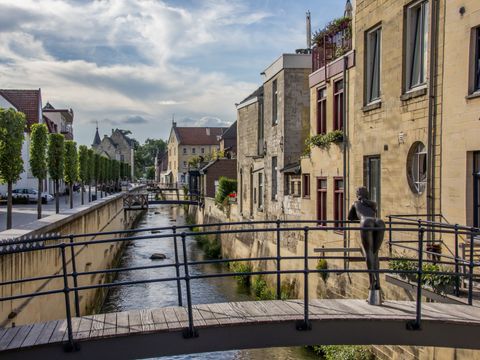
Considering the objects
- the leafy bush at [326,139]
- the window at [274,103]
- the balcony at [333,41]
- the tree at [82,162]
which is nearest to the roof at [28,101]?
the tree at [82,162]

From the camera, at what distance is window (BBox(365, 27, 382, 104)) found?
14.2 meters

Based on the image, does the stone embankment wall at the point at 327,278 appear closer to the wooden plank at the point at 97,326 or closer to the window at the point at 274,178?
the window at the point at 274,178

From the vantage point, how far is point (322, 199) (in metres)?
18.2

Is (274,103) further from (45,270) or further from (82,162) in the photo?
(82,162)

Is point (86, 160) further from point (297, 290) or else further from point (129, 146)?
point (129, 146)

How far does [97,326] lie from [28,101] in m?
44.0

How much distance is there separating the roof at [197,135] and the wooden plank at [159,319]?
9136 centimetres

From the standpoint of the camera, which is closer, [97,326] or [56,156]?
[97,326]

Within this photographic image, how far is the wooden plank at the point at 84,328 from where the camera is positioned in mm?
5871

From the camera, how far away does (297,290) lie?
19.2 metres

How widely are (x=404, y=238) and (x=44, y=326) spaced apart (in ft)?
28.5

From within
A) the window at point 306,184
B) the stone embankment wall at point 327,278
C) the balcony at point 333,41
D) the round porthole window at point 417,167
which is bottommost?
the stone embankment wall at point 327,278

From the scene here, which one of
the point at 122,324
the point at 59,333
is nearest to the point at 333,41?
the point at 122,324

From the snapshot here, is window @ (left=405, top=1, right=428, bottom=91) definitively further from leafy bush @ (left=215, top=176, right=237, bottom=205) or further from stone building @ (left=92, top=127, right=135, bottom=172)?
stone building @ (left=92, top=127, right=135, bottom=172)
